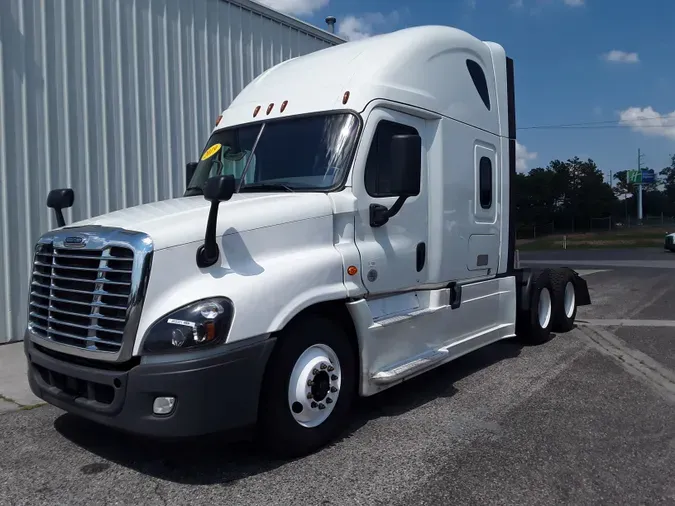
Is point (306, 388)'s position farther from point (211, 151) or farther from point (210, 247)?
point (211, 151)

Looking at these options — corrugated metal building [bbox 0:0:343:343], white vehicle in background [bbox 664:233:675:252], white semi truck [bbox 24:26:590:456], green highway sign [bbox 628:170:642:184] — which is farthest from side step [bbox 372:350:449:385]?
green highway sign [bbox 628:170:642:184]

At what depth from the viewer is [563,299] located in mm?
8727

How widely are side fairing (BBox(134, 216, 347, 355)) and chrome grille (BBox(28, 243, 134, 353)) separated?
0.64 ft

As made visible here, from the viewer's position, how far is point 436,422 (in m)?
5.01

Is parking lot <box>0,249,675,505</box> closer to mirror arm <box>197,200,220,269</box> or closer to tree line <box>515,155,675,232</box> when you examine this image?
mirror arm <box>197,200,220,269</box>

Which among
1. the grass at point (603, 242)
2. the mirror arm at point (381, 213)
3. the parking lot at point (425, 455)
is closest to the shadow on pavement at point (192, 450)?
the parking lot at point (425, 455)

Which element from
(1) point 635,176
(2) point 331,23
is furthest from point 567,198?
(2) point 331,23

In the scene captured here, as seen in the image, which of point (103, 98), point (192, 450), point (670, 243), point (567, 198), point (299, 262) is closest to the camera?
point (299, 262)

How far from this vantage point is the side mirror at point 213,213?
3789 millimetres

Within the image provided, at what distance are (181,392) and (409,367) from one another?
82.7 inches

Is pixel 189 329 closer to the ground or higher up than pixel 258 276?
closer to the ground

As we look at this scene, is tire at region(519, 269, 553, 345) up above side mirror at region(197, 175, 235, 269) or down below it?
below

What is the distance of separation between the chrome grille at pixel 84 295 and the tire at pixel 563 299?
6400 millimetres

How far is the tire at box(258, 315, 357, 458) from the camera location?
4051 millimetres
